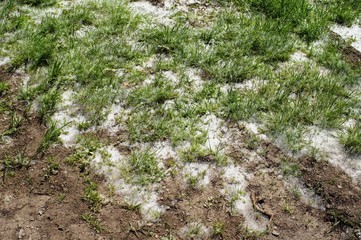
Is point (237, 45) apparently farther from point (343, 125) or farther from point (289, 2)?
point (343, 125)

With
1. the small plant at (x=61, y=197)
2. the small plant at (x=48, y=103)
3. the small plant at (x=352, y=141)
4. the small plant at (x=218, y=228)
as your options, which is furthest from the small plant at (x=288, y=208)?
the small plant at (x=48, y=103)

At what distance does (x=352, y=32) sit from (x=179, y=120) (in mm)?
2664

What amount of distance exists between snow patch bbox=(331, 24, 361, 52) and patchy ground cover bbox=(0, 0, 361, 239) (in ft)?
0.06

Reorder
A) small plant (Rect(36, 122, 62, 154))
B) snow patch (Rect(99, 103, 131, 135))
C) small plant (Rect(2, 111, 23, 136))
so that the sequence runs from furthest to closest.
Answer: snow patch (Rect(99, 103, 131, 135))
small plant (Rect(2, 111, 23, 136))
small plant (Rect(36, 122, 62, 154))

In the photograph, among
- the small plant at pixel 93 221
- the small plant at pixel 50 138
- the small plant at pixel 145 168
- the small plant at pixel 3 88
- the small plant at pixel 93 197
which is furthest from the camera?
the small plant at pixel 3 88

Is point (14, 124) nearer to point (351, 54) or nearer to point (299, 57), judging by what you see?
point (299, 57)

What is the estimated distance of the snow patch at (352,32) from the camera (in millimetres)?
5246

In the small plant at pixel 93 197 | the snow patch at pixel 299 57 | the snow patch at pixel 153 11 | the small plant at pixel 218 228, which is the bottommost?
the small plant at pixel 93 197

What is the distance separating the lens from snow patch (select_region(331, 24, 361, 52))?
5.25 metres

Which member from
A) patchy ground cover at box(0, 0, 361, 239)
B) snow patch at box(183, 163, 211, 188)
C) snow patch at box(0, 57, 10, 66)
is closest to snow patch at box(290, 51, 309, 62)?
patchy ground cover at box(0, 0, 361, 239)

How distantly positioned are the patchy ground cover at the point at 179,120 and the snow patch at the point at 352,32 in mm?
19

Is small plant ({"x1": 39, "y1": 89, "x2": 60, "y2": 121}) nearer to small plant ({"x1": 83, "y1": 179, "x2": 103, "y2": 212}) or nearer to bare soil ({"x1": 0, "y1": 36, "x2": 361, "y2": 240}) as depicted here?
bare soil ({"x1": 0, "y1": 36, "x2": 361, "y2": 240})

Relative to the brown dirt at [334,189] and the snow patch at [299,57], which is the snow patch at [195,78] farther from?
the brown dirt at [334,189]

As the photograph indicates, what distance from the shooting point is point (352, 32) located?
538cm
